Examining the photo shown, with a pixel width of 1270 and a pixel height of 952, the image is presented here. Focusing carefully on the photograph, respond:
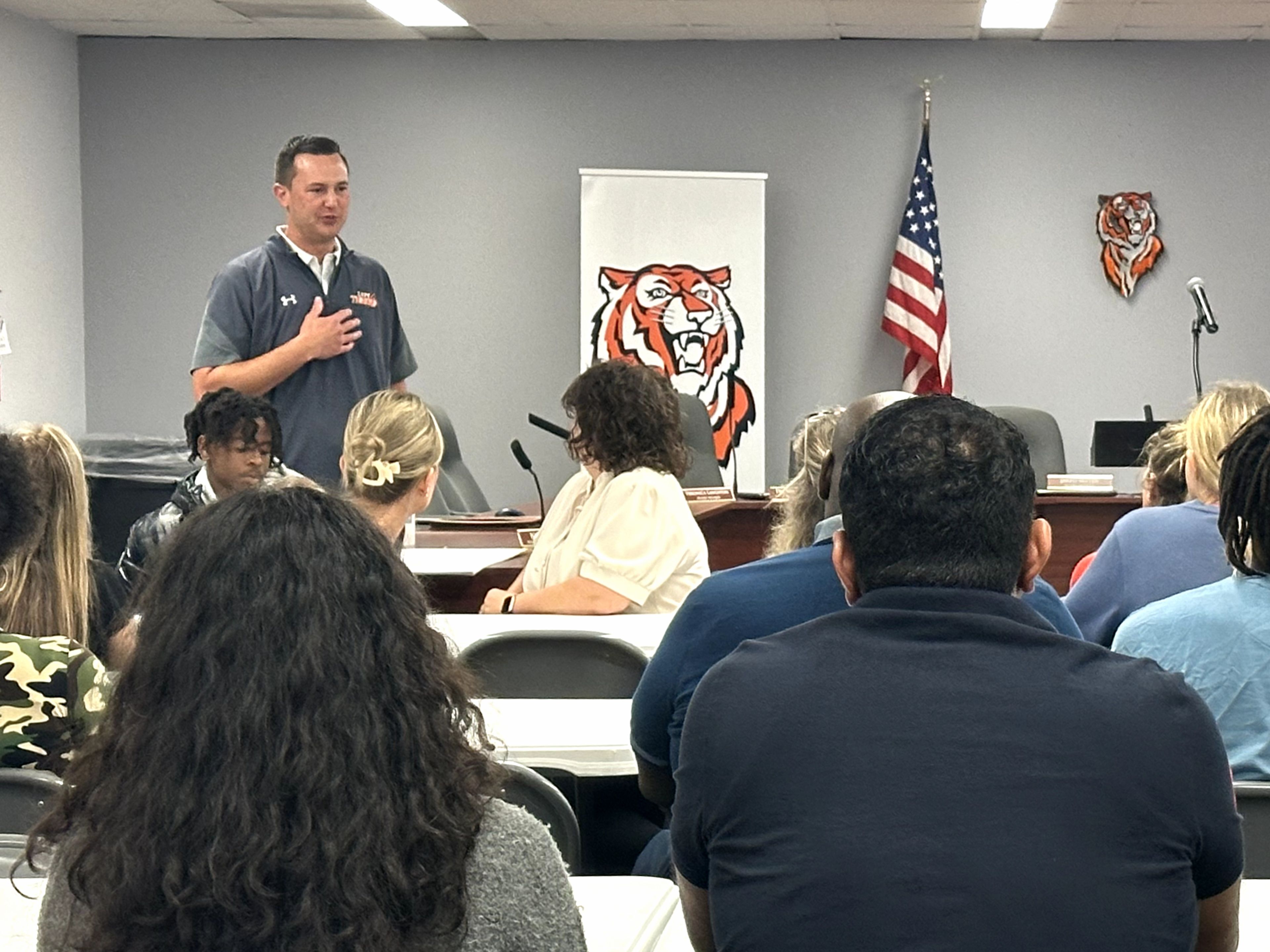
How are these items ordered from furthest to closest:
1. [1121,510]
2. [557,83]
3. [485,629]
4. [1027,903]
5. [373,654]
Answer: [557,83] → [1121,510] → [485,629] → [1027,903] → [373,654]

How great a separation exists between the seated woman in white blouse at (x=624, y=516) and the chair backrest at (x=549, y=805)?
5.14ft

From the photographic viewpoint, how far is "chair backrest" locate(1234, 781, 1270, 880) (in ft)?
6.08

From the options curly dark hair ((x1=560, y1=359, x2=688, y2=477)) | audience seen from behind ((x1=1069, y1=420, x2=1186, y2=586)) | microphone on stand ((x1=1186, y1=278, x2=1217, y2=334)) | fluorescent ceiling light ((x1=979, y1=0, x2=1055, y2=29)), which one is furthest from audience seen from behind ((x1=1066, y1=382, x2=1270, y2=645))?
fluorescent ceiling light ((x1=979, y1=0, x2=1055, y2=29))

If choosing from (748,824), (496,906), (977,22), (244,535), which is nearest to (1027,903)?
(748,824)

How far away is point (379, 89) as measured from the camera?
332 inches

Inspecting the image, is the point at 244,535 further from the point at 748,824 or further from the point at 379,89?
the point at 379,89

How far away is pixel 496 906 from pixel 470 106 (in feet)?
25.5

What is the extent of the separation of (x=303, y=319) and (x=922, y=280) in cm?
479

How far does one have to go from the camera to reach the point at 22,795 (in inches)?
75.5

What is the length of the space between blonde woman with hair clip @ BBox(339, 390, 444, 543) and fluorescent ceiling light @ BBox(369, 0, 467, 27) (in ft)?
14.4

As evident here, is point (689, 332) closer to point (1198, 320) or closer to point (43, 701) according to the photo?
point (1198, 320)

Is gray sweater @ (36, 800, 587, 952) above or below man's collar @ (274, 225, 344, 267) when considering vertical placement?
below

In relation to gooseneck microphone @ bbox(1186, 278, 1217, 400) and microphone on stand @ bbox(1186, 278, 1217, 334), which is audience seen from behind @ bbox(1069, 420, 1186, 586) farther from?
microphone on stand @ bbox(1186, 278, 1217, 334)

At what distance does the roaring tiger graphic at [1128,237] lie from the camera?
8211 millimetres
